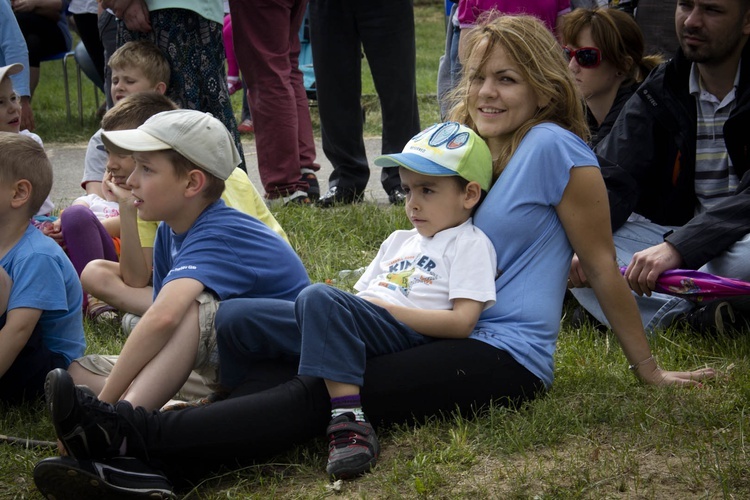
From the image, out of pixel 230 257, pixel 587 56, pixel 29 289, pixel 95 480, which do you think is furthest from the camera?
pixel 587 56

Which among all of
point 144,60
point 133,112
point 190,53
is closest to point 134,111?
point 133,112

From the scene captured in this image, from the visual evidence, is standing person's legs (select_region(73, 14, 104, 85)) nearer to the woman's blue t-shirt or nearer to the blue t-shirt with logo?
the blue t-shirt with logo

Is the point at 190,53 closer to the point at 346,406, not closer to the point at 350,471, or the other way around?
the point at 346,406

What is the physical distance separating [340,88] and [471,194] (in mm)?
3207

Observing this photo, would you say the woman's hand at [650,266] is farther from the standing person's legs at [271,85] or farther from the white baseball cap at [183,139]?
the standing person's legs at [271,85]

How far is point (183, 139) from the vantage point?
311cm

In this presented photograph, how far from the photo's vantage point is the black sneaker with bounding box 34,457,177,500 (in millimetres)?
2496

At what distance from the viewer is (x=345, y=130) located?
20.2 feet

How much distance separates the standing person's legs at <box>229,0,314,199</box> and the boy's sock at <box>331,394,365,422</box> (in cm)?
340

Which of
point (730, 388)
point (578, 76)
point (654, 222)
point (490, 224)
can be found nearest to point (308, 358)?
point (490, 224)

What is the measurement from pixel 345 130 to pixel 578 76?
6.52 ft

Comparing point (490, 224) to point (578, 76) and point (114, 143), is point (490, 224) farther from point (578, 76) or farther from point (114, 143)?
point (578, 76)

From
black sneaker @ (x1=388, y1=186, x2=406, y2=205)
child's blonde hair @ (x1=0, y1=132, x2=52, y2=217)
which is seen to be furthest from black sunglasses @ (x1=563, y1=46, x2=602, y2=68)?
child's blonde hair @ (x1=0, y1=132, x2=52, y2=217)

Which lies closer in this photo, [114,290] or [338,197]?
[114,290]
